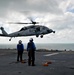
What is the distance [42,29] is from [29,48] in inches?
1320

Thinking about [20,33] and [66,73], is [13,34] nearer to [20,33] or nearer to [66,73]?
[20,33]

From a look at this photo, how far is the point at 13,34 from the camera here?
178 feet

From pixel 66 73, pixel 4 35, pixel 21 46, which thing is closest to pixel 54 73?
pixel 66 73

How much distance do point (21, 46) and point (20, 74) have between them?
852 cm

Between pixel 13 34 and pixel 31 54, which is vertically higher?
pixel 13 34

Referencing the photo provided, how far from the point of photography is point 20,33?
5197 cm

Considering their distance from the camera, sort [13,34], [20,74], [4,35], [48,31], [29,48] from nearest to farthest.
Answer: [20,74] → [29,48] → [48,31] → [13,34] → [4,35]

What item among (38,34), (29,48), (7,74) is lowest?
(7,74)

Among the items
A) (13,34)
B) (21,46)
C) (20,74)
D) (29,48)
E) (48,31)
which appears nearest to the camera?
(20,74)

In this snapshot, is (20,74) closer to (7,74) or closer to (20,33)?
(7,74)

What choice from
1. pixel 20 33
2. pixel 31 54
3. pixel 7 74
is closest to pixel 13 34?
pixel 20 33

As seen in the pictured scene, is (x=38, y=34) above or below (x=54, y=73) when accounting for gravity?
above

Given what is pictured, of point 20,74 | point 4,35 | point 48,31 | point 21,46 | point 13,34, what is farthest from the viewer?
point 4,35

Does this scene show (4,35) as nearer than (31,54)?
No
